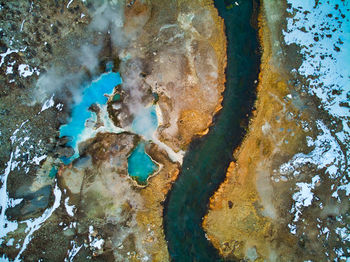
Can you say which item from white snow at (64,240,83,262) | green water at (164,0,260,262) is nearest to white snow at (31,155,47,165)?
white snow at (64,240,83,262)

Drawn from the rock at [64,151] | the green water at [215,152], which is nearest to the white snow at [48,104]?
the rock at [64,151]

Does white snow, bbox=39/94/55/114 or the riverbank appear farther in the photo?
white snow, bbox=39/94/55/114

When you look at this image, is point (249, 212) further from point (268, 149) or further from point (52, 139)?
point (52, 139)

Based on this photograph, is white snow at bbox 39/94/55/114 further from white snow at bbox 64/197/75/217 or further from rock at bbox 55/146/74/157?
white snow at bbox 64/197/75/217

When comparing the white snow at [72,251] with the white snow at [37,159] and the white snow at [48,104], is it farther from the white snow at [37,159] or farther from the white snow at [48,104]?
the white snow at [48,104]

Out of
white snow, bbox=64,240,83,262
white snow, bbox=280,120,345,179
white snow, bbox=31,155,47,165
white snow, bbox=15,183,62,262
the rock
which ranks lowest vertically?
white snow, bbox=64,240,83,262

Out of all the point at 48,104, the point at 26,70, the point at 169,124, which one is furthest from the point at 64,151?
the point at 169,124

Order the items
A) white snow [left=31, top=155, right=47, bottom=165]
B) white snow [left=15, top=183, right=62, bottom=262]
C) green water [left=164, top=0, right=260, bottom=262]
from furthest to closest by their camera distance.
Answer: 1. green water [left=164, top=0, right=260, bottom=262]
2. white snow [left=31, top=155, right=47, bottom=165]
3. white snow [left=15, top=183, right=62, bottom=262]

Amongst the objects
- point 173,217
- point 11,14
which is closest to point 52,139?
point 11,14

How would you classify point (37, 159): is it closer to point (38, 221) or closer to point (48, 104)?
point (48, 104)
